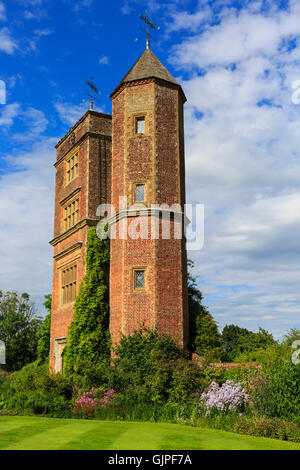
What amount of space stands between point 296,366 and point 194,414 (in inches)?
129

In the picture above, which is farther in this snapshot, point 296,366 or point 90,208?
point 90,208

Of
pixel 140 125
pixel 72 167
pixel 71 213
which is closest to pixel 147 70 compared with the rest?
pixel 140 125

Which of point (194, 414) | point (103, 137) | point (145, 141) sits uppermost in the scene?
point (103, 137)

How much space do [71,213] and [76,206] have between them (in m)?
0.69

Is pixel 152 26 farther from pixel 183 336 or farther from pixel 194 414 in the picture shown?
pixel 194 414

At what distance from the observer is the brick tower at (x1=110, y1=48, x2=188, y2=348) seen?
55.6 feet

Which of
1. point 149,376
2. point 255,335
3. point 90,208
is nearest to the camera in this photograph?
point 149,376

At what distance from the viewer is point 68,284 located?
72.8ft

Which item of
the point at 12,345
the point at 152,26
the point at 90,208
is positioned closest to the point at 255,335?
the point at 12,345

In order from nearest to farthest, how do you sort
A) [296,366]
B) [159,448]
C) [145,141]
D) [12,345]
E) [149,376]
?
1. [159,448]
2. [296,366]
3. [149,376]
4. [145,141]
5. [12,345]

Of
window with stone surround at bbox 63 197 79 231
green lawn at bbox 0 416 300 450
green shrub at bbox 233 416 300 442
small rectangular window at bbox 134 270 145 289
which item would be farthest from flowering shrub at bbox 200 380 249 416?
window with stone surround at bbox 63 197 79 231

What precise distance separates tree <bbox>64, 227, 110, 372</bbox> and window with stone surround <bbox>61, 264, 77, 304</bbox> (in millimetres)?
2165

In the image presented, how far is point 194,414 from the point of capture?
12.8 metres

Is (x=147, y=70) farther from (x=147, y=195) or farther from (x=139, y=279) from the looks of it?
(x=139, y=279)
